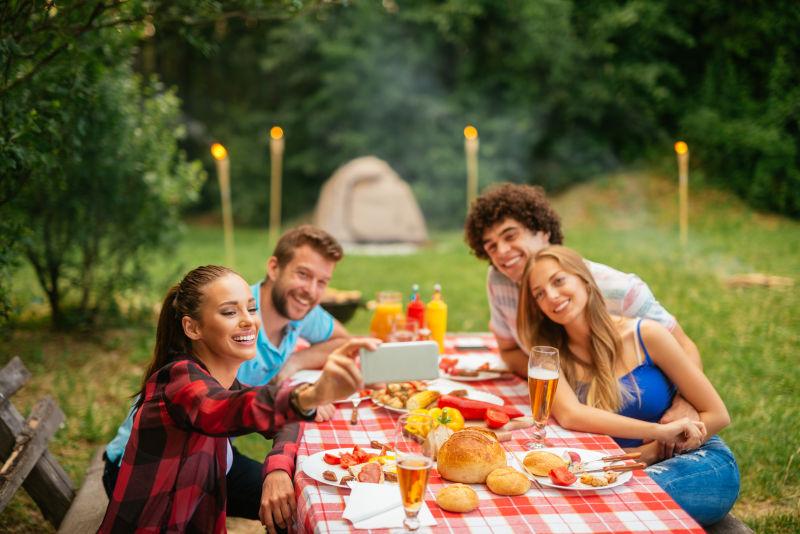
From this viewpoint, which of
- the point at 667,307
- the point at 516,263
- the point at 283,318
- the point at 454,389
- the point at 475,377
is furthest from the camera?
the point at 667,307

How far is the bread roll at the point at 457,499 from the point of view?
6.32ft

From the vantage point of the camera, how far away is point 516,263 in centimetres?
362

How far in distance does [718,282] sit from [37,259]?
7.49 m

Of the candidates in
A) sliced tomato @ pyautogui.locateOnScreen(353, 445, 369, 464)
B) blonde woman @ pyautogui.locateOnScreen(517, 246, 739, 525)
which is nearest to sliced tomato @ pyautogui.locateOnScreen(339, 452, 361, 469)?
sliced tomato @ pyautogui.locateOnScreen(353, 445, 369, 464)

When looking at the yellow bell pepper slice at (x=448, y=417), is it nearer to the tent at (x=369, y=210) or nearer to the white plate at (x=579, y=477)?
the white plate at (x=579, y=477)

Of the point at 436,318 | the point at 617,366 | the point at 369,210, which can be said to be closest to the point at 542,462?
the point at 617,366

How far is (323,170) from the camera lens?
18.1 m

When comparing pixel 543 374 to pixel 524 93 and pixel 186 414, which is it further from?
pixel 524 93

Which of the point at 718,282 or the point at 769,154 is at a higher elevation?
the point at 769,154

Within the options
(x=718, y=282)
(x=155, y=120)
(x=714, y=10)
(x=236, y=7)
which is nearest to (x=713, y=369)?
(x=718, y=282)

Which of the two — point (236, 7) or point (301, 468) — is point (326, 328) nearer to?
point (301, 468)

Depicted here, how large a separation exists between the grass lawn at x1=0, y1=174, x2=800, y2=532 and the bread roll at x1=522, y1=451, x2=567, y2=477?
2004 millimetres

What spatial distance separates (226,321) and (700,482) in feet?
5.81

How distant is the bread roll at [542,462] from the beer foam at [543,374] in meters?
0.25
